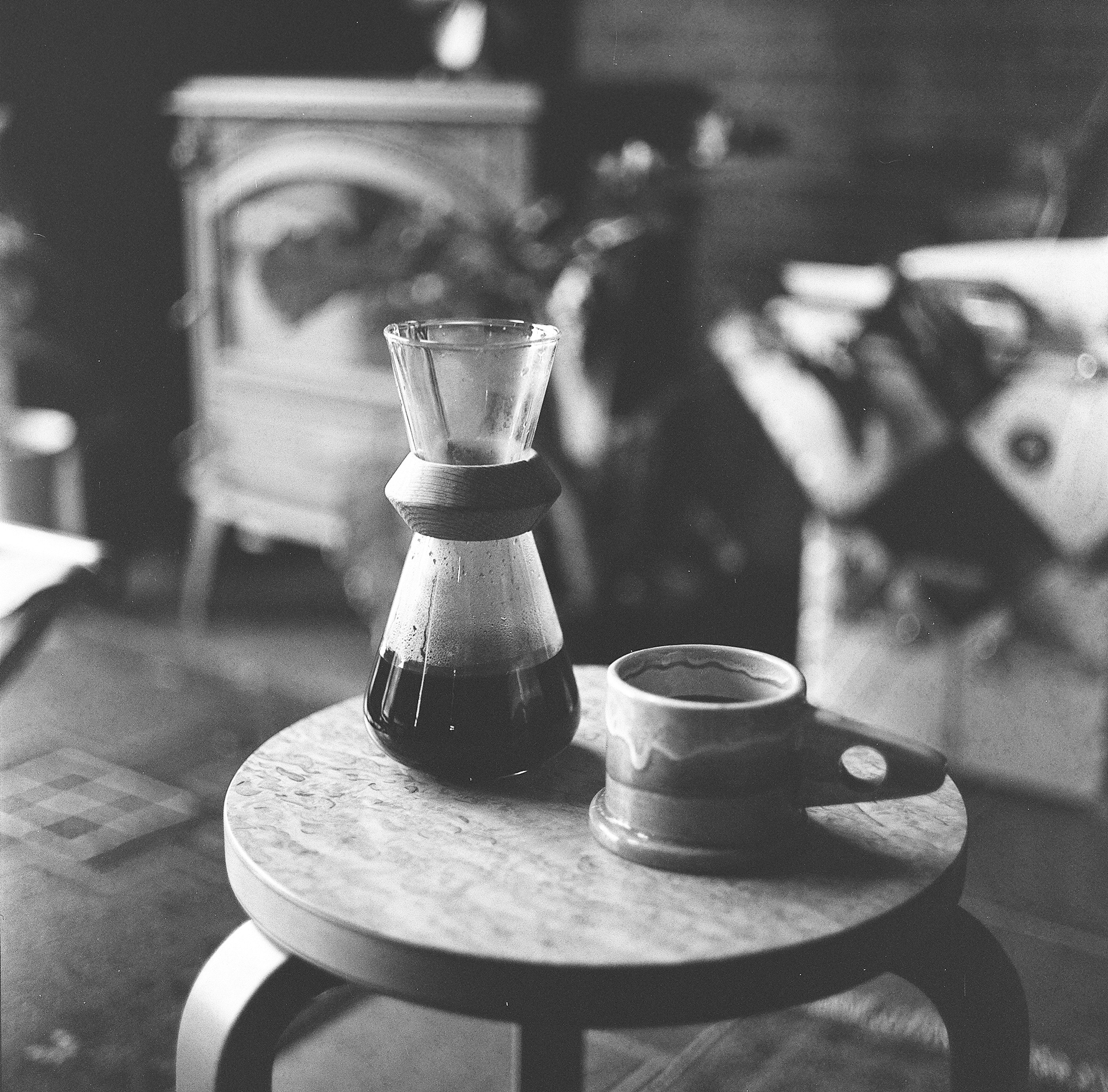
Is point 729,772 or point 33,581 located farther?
point 33,581

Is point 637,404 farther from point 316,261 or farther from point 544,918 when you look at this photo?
point 544,918

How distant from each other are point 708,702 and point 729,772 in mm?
78

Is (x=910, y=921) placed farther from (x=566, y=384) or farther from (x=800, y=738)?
(x=566, y=384)

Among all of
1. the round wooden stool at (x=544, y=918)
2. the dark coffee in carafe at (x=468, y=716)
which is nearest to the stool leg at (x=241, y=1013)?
the round wooden stool at (x=544, y=918)

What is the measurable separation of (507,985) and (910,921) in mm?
217

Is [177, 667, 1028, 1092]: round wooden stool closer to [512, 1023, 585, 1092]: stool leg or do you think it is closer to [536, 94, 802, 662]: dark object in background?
[512, 1023, 585, 1092]: stool leg

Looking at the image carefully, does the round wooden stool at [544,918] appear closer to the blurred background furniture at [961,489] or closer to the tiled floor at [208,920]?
the tiled floor at [208,920]

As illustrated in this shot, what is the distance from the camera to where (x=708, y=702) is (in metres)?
0.76

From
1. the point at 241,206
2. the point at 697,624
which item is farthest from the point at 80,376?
the point at 697,624

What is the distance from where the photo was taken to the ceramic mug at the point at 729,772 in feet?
2.23

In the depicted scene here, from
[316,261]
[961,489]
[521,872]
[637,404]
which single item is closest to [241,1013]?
[521,872]

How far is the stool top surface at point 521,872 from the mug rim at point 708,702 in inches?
3.6

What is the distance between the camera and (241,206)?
247cm

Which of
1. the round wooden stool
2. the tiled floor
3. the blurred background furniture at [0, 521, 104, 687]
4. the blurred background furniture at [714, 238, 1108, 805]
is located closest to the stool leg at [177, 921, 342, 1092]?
the round wooden stool
